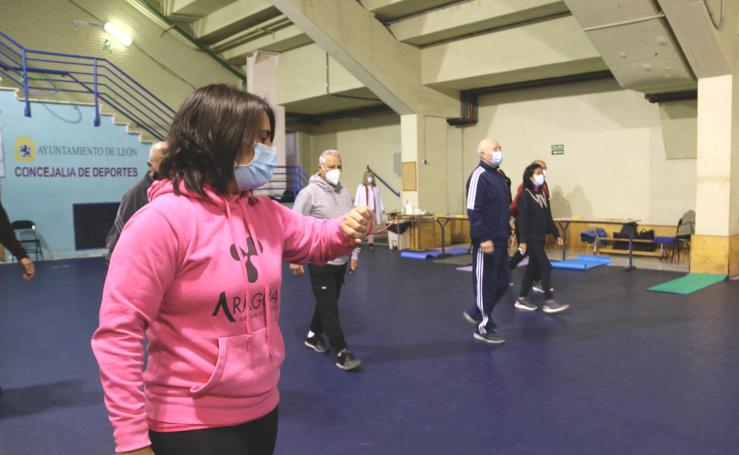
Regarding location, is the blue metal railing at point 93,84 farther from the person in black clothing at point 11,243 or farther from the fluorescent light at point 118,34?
the person in black clothing at point 11,243

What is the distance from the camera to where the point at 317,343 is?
4.59 metres

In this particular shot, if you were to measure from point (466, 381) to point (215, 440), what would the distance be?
2778mm

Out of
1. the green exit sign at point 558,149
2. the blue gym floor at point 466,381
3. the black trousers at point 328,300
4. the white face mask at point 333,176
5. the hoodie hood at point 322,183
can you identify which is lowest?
the blue gym floor at point 466,381

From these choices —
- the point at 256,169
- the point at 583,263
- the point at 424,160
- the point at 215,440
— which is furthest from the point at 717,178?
the point at 215,440

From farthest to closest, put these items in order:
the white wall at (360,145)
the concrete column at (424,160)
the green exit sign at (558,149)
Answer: the white wall at (360,145) < the concrete column at (424,160) < the green exit sign at (558,149)

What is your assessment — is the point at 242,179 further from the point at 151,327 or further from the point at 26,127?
the point at 26,127

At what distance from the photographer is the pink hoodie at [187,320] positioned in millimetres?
1163

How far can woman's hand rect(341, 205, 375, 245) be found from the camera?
1535mm

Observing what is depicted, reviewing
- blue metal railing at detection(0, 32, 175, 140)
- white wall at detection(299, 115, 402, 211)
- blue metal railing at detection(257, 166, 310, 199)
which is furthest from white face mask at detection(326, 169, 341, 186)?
white wall at detection(299, 115, 402, 211)

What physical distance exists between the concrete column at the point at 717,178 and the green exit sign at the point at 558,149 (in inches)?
127

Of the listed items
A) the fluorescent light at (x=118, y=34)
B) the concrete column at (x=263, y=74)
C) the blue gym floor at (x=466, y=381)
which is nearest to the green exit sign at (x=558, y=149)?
the blue gym floor at (x=466, y=381)

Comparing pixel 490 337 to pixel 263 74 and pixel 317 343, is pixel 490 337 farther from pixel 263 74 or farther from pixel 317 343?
pixel 263 74

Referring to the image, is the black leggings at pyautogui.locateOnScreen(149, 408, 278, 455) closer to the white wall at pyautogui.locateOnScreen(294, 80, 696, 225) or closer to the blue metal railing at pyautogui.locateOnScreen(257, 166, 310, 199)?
the white wall at pyautogui.locateOnScreen(294, 80, 696, 225)

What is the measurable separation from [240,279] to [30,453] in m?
2.37
